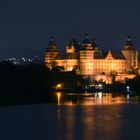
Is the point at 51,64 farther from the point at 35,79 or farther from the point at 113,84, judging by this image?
the point at 35,79

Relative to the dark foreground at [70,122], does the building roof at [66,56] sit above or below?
above

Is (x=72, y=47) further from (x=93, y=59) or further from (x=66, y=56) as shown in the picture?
(x=93, y=59)

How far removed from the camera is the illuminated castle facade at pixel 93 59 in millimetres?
94188

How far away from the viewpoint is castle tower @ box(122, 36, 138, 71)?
9638 centimetres

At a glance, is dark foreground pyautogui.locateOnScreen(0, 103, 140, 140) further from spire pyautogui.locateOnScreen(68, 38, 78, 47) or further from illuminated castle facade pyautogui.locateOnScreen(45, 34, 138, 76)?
spire pyautogui.locateOnScreen(68, 38, 78, 47)

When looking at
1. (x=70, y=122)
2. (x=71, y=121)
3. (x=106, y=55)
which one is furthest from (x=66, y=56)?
(x=70, y=122)

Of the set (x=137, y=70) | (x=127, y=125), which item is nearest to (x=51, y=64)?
(x=137, y=70)

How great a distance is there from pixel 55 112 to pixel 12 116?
3.71m

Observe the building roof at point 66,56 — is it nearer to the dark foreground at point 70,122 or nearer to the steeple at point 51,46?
the steeple at point 51,46

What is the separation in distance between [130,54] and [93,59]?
6121 mm

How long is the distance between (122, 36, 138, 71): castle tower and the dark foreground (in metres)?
51.0

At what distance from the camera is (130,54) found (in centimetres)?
9769

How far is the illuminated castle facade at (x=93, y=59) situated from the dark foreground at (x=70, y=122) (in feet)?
159

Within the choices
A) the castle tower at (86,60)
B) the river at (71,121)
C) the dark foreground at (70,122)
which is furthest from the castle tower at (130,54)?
the dark foreground at (70,122)
